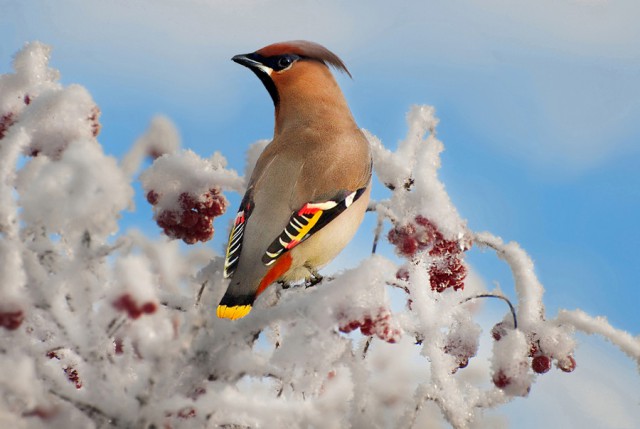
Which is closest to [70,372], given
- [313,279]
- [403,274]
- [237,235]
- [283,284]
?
[237,235]

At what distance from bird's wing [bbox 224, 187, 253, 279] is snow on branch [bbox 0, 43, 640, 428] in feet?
0.16

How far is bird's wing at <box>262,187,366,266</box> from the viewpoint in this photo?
2914mm

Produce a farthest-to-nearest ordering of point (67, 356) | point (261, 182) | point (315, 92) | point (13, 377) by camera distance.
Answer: point (315, 92) < point (261, 182) < point (67, 356) < point (13, 377)

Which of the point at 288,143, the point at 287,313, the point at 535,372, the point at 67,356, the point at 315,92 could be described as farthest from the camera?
the point at 315,92

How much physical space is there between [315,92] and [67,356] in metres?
1.92

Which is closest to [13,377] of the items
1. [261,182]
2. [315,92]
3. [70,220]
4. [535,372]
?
[70,220]

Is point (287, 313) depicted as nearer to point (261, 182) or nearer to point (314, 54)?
point (261, 182)

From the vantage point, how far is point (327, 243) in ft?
10.8

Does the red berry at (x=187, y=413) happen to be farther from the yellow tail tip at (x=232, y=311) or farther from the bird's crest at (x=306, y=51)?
the bird's crest at (x=306, y=51)

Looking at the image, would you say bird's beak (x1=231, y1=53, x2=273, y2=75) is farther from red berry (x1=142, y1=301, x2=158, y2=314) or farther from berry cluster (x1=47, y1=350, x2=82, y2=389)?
red berry (x1=142, y1=301, x2=158, y2=314)

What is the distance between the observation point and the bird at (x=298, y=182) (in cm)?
286

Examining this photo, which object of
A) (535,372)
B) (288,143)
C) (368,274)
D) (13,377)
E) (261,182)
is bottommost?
(13,377)

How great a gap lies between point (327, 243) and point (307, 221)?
205 millimetres

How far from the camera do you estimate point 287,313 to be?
203cm
